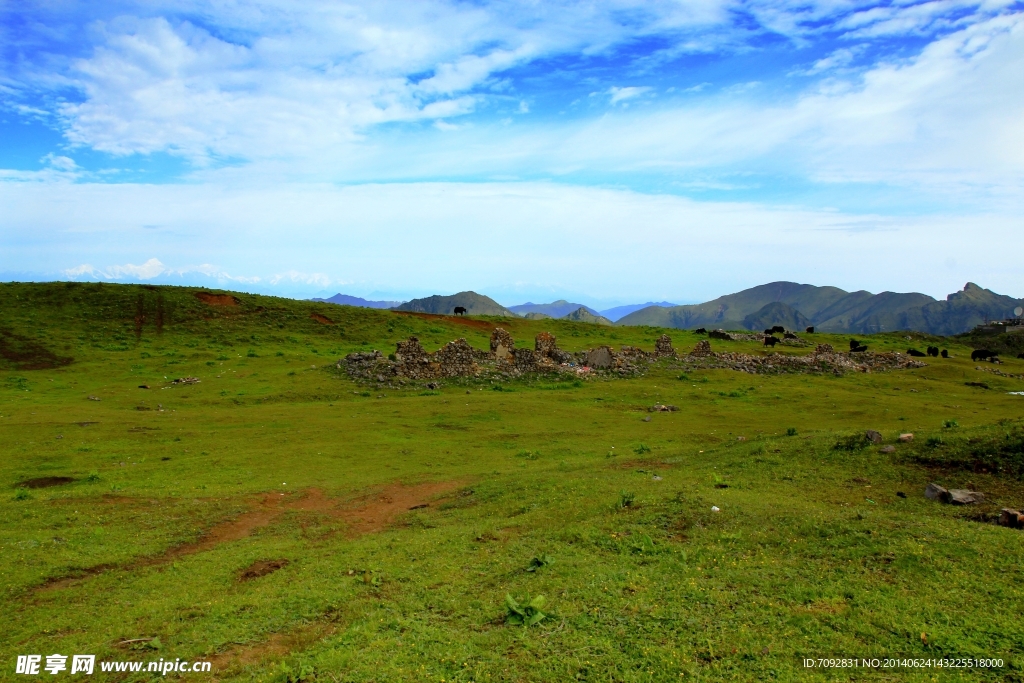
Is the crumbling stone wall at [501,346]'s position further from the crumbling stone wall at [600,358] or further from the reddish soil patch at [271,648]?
the reddish soil patch at [271,648]

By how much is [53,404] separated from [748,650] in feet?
102

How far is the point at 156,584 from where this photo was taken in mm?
9625

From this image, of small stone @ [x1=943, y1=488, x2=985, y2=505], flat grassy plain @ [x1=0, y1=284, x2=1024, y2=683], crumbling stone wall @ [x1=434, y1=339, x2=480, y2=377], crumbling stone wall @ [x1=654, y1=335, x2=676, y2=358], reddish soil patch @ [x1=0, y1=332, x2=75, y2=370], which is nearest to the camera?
flat grassy plain @ [x1=0, y1=284, x2=1024, y2=683]

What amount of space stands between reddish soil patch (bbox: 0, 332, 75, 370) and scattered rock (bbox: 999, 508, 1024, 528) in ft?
147

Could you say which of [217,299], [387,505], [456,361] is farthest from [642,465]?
[217,299]

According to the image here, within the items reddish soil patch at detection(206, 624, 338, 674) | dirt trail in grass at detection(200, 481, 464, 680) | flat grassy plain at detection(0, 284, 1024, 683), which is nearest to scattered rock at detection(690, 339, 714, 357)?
flat grassy plain at detection(0, 284, 1024, 683)

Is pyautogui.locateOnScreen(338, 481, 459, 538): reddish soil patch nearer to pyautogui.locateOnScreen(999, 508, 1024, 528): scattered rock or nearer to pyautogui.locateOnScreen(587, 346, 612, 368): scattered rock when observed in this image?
pyautogui.locateOnScreen(999, 508, 1024, 528): scattered rock

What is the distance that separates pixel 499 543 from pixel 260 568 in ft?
14.1

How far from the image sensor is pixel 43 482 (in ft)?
51.2

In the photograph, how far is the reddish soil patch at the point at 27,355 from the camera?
35688mm

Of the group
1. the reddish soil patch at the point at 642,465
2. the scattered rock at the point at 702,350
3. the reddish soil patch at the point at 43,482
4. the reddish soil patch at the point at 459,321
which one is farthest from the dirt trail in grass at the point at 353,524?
the reddish soil patch at the point at 459,321

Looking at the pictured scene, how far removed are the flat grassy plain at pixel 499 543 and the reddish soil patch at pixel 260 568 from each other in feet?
0.17

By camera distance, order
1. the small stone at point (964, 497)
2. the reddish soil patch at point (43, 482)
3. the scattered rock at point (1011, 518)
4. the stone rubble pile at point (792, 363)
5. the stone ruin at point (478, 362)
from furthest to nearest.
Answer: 1. the stone rubble pile at point (792, 363)
2. the stone ruin at point (478, 362)
3. the reddish soil patch at point (43, 482)
4. the small stone at point (964, 497)
5. the scattered rock at point (1011, 518)

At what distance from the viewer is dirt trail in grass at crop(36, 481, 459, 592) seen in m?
11.0
